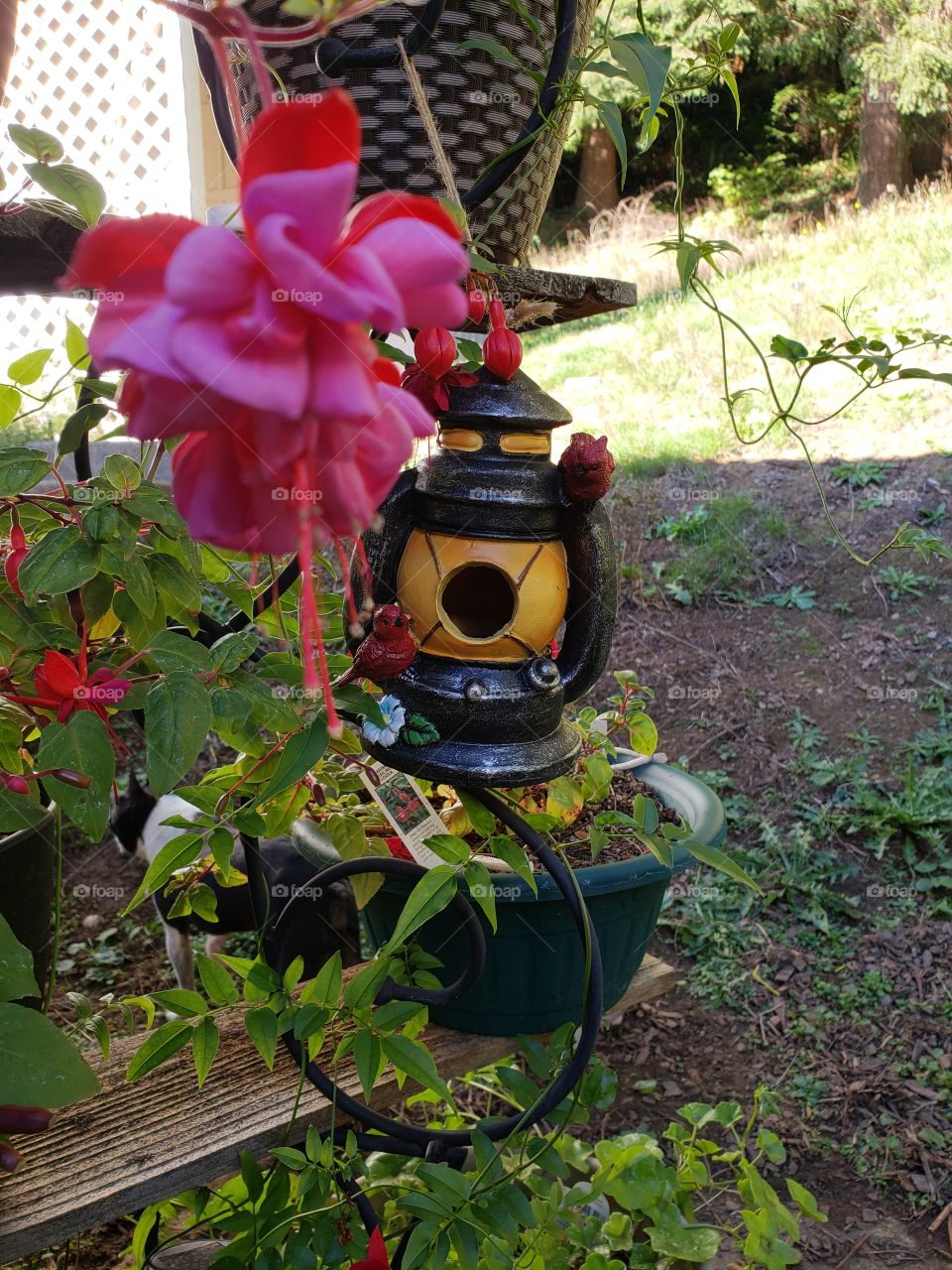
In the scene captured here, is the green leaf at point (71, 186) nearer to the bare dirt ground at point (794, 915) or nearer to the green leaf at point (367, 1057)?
the green leaf at point (367, 1057)

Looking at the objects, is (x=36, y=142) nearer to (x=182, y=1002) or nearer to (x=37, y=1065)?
(x=37, y=1065)

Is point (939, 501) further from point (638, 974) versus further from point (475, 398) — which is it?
point (475, 398)

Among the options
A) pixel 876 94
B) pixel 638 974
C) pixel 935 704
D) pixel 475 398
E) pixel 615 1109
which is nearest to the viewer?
pixel 475 398

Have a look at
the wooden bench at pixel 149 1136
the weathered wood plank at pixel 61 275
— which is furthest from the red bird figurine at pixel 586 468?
the wooden bench at pixel 149 1136

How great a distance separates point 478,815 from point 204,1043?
32 centimetres

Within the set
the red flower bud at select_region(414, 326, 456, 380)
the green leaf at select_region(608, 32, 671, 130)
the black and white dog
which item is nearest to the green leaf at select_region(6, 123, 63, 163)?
the red flower bud at select_region(414, 326, 456, 380)

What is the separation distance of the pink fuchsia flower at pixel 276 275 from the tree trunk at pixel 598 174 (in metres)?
10.0

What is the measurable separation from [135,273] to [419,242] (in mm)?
87

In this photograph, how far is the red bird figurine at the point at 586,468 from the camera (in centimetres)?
90

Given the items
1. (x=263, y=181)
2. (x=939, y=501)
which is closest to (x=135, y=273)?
(x=263, y=181)

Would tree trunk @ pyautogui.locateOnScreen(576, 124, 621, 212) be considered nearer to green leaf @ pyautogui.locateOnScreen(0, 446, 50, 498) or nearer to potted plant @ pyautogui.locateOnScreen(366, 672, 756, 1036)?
potted plant @ pyautogui.locateOnScreen(366, 672, 756, 1036)

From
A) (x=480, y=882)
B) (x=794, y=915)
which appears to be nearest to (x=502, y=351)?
(x=480, y=882)

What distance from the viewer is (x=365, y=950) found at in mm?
2238

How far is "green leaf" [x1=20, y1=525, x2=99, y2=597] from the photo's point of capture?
66cm
